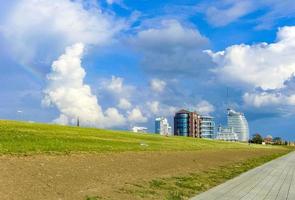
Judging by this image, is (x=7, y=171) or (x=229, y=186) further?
(x=229, y=186)

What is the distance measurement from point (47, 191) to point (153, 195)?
4646 millimetres

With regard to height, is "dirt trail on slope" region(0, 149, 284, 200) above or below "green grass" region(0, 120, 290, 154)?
below

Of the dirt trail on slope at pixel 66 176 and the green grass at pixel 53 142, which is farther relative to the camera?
the green grass at pixel 53 142

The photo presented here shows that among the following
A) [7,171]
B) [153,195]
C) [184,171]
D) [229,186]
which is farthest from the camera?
[184,171]

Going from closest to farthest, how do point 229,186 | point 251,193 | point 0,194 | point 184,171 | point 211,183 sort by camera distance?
point 0,194
point 251,193
point 229,186
point 211,183
point 184,171

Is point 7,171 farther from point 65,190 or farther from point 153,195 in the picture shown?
point 153,195

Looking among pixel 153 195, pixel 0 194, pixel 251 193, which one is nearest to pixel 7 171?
pixel 0 194

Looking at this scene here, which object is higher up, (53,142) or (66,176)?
(53,142)

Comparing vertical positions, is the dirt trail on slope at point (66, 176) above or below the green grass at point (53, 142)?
below

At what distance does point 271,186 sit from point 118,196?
10.2 m

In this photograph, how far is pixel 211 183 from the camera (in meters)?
25.6

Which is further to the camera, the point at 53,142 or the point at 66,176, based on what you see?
the point at 53,142

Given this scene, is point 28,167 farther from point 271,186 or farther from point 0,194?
point 271,186

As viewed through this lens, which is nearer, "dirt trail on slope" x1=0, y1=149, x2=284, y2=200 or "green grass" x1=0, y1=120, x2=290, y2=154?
"dirt trail on slope" x1=0, y1=149, x2=284, y2=200
